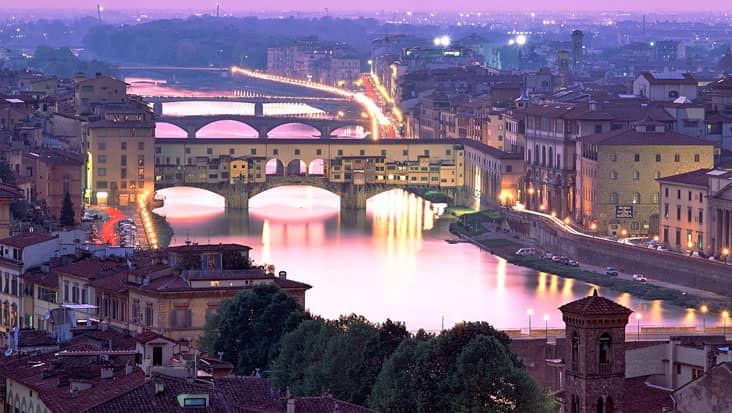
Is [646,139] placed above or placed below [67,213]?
above

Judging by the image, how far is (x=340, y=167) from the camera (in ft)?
145

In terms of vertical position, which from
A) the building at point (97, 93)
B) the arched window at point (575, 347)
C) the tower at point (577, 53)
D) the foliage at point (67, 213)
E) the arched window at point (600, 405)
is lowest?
the arched window at point (600, 405)

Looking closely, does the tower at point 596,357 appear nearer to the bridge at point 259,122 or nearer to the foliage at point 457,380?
the foliage at point 457,380

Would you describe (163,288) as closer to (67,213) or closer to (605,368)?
(605,368)

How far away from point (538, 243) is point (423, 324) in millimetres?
12006

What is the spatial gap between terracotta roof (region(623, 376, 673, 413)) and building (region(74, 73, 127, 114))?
103 feet

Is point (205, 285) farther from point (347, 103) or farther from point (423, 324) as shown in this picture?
point (347, 103)

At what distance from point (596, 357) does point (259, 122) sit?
44.7 m

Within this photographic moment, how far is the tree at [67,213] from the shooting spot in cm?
2641

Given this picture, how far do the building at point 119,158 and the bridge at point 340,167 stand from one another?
0.89 m

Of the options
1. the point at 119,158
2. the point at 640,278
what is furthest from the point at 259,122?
the point at 640,278

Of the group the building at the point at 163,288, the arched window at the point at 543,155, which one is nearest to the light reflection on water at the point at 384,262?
the arched window at the point at 543,155

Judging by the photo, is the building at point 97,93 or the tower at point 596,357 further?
the building at point 97,93

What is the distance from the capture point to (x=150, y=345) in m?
12.4
